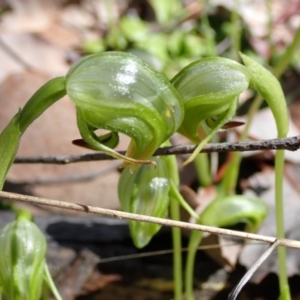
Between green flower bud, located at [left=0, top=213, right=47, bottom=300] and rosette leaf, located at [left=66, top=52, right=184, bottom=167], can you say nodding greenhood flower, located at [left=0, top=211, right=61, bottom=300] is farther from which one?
rosette leaf, located at [left=66, top=52, right=184, bottom=167]

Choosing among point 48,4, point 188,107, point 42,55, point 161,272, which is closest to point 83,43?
point 42,55

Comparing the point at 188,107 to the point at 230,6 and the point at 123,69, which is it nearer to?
the point at 123,69

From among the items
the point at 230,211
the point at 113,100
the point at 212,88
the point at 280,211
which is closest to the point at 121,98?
the point at 113,100

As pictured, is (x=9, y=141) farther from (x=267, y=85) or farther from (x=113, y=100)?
(x=267, y=85)

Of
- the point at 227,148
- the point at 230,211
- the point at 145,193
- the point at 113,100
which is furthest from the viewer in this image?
the point at 230,211

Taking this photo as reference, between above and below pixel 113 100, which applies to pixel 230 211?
below

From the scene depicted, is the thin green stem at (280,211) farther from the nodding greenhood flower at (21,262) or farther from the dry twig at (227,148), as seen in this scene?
the nodding greenhood flower at (21,262)

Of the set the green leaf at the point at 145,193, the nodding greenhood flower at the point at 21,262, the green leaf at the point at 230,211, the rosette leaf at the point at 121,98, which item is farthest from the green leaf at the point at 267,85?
the nodding greenhood flower at the point at 21,262
